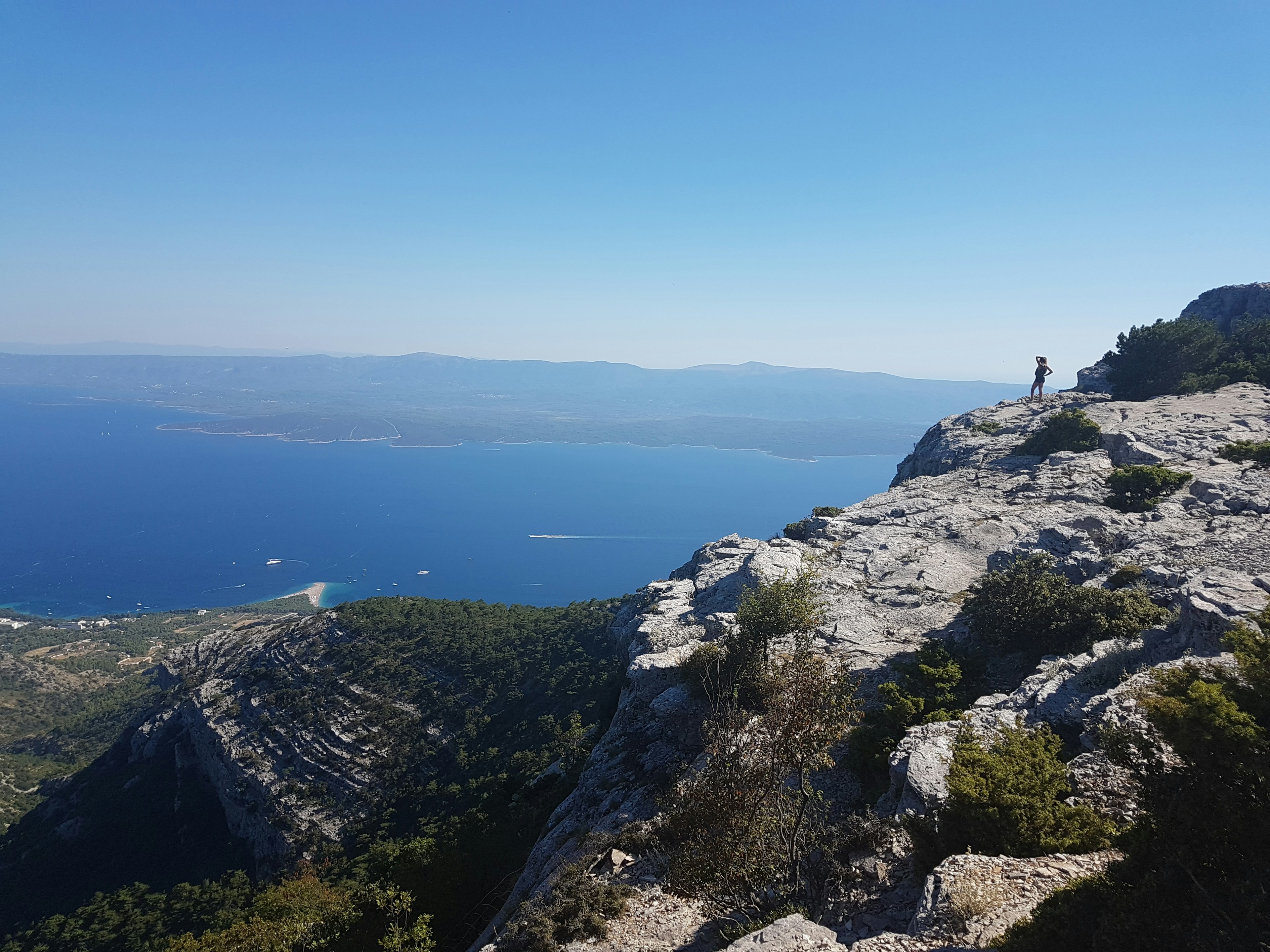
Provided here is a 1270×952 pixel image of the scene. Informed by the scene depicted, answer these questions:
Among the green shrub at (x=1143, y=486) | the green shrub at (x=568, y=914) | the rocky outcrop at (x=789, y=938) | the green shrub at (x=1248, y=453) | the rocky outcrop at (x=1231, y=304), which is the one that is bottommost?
the green shrub at (x=568, y=914)

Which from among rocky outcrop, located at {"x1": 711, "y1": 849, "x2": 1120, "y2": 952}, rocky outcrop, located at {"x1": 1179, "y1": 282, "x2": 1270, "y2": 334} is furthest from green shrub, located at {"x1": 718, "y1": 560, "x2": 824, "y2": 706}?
rocky outcrop, located at {"x1": 1179, "y1": 282, "x2": 1270, "y2": 334}

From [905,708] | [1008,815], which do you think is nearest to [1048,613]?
[905,708]

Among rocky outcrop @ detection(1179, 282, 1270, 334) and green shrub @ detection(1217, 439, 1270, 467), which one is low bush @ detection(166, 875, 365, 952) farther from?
rocky outcrop @ detection(1179, 282, 1270, 334)

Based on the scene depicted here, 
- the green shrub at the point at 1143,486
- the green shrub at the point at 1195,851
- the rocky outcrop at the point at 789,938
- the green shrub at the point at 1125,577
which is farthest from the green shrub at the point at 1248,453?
the rocky outcrop at the point at 789,938

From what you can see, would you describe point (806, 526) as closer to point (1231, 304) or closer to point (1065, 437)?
point (1065, 437)

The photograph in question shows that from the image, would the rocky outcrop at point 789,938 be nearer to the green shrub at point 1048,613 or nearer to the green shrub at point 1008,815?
the green shrub at point 1008,815

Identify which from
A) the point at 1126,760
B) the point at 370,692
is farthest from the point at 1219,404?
the point at 370,692

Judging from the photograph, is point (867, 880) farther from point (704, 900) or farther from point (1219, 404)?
point (1219, 404)
